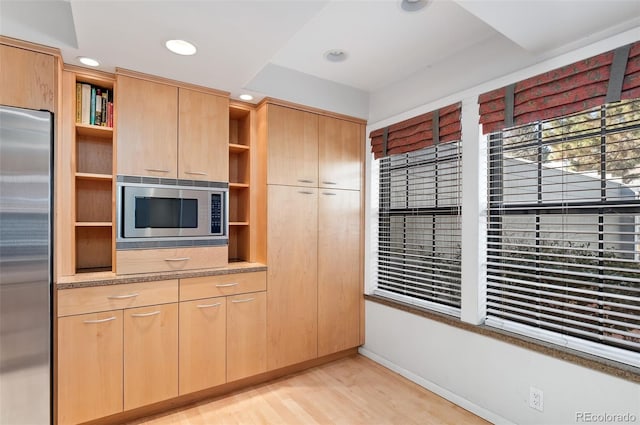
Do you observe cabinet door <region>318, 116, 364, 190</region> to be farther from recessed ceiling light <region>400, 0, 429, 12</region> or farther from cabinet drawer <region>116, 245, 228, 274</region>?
recessed ceiling light <region>400, 0, 429, 12</region>

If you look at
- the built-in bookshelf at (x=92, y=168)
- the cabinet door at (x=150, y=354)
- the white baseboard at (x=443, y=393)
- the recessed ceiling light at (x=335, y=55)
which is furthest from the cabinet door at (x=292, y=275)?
the built-in bookshelf at (x=92, y=168)

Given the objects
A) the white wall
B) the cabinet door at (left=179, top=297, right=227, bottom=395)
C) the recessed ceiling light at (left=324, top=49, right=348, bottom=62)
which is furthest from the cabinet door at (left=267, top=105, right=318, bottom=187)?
the cabinet door at (left=179, top=297, right=227, bottom=395)

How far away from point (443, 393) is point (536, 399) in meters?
0.68

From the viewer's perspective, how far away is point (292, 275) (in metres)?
2.86

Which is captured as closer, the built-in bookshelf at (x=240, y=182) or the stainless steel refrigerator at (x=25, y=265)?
the stainless steel refrigerator at (x=25, y=265)

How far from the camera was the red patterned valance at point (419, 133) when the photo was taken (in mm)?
2479

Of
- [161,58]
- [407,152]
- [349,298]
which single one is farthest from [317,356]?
[161,58]

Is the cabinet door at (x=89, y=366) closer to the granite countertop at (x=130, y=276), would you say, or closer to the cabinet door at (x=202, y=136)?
the granite countertop at (x=130, y=276)

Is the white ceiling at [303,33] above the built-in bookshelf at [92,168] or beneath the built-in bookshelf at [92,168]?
above

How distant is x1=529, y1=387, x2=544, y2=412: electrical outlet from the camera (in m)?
1.96

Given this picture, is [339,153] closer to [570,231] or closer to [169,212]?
[169,212]

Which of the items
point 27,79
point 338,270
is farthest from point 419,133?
point 27,79

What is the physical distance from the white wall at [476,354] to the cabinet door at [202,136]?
1.44m

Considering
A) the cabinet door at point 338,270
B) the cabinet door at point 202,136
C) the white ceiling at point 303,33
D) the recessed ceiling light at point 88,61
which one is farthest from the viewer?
the cabinet door at point 338,270
